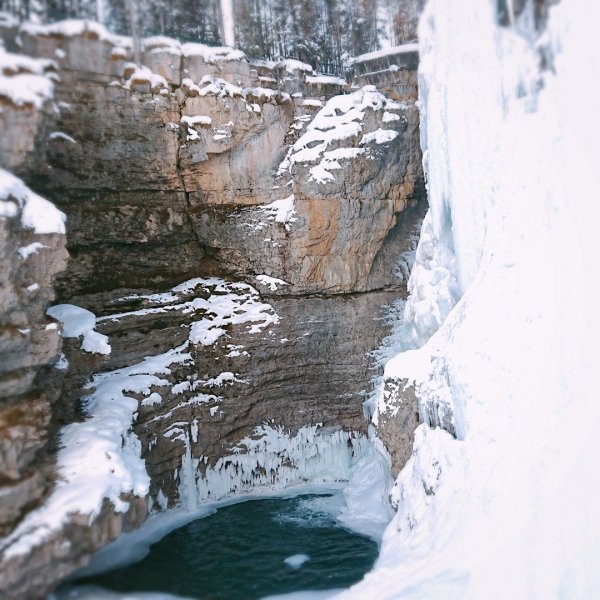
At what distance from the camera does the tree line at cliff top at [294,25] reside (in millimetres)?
11102

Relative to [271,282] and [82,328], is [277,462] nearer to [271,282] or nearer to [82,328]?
[271,282]

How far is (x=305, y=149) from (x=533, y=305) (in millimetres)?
7814

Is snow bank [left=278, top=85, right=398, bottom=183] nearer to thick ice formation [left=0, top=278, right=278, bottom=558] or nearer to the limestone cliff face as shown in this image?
the limestone cliff face

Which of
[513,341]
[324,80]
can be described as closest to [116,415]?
[513,341]

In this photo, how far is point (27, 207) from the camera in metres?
7.83

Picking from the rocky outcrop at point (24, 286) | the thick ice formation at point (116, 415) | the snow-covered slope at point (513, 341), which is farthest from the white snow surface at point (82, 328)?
the snow-covered slope at point (513, 341)

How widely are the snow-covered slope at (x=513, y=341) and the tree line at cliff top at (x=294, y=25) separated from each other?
336 cm

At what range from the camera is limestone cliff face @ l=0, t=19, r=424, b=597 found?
12047mm

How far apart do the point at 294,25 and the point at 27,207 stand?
26.5 feet

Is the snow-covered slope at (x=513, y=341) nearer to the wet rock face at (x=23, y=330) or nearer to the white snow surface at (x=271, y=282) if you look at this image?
the wet rock face at (x=23, y=330)

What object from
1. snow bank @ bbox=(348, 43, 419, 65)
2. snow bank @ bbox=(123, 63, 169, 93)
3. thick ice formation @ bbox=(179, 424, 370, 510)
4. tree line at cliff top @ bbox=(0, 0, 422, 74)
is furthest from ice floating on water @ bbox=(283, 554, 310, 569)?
snow bank @ bbox=(348, 43, 419, 65)

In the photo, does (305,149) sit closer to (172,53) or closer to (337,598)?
(172,53)

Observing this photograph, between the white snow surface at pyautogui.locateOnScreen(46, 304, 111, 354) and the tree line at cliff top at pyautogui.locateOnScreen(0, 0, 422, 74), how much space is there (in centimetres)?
576

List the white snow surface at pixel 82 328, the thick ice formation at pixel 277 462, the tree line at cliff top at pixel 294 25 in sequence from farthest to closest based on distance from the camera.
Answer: the thick ice formation at pixel 277 462
the tree line at cliff top at pixel 294 25
the white snow surface at pixel 82 328
